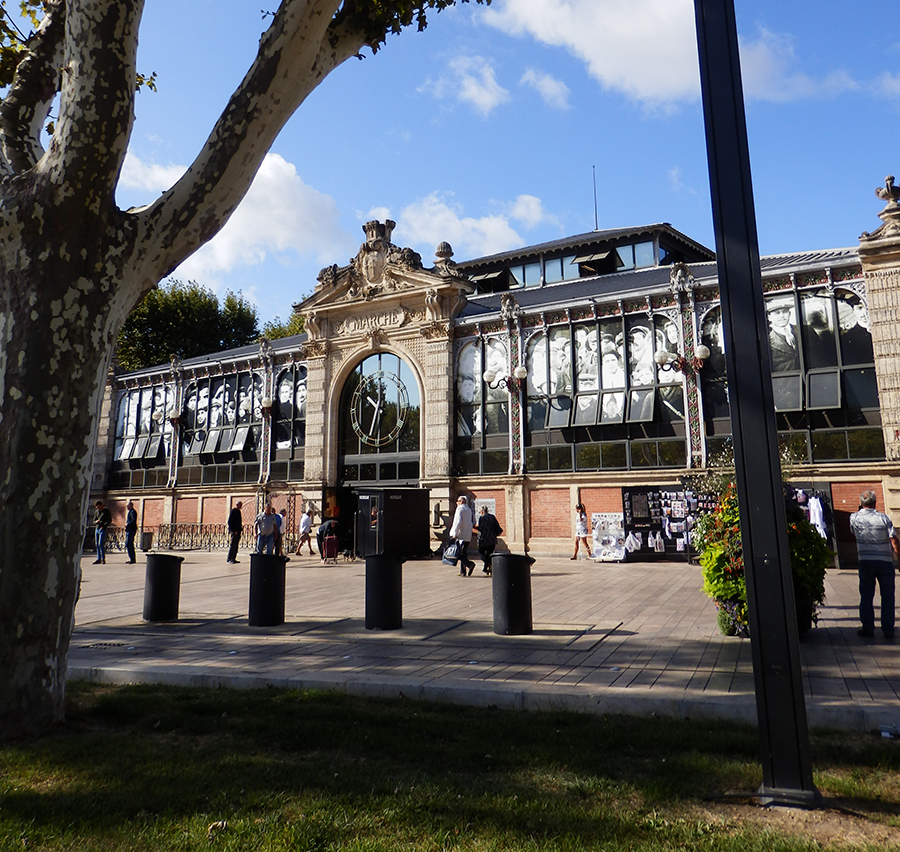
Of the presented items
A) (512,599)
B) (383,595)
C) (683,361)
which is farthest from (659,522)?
(383,595)

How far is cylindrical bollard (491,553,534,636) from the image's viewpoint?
8.23 meters

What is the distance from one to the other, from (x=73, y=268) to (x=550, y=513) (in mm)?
18093

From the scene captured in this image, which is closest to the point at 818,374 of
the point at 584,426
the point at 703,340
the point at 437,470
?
the point at 703,340

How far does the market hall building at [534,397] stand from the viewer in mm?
17906

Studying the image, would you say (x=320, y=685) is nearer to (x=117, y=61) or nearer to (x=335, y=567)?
(x=117, y=61)

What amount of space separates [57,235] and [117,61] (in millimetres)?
1419

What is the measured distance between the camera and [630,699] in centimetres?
520

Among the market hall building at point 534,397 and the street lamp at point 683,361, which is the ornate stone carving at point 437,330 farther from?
the street lamp at point 683,361

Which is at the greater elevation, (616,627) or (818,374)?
(818,374)

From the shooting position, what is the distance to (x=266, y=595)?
9.41 m

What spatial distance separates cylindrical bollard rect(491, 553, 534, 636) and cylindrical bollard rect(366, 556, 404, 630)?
138 centimetres

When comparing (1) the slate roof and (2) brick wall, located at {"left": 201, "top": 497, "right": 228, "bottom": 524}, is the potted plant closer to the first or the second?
(1) the slate roof

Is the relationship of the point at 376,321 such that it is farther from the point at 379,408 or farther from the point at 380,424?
the point at 380,424

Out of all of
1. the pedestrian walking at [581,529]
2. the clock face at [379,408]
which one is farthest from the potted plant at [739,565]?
the clock face at [379,408]
